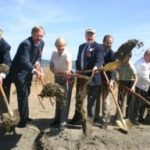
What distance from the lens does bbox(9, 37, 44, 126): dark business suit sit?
977 centimetres

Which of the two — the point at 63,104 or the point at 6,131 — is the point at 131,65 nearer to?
the point at 63,104

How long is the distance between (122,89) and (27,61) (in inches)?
103

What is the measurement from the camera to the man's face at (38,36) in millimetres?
9633

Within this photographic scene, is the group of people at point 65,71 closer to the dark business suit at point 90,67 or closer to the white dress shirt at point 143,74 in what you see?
the dark business suit at point 90,67

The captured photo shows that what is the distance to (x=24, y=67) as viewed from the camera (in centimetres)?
980

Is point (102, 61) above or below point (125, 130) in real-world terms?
above

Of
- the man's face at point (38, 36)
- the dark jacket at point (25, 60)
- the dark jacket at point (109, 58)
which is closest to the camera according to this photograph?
the man's face at point (38, 36)

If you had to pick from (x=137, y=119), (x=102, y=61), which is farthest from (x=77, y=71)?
(x=137, y=119)

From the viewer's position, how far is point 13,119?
948 centimetres

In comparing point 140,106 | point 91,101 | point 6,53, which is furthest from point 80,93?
point 140,106

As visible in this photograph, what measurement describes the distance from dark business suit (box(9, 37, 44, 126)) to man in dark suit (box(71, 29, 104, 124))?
86cm

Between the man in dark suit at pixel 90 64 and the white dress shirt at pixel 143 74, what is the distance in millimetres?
1544

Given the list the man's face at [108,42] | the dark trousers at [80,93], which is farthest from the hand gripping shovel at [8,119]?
the man's face at [108,42]

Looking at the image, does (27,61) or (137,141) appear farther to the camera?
(137,141)
